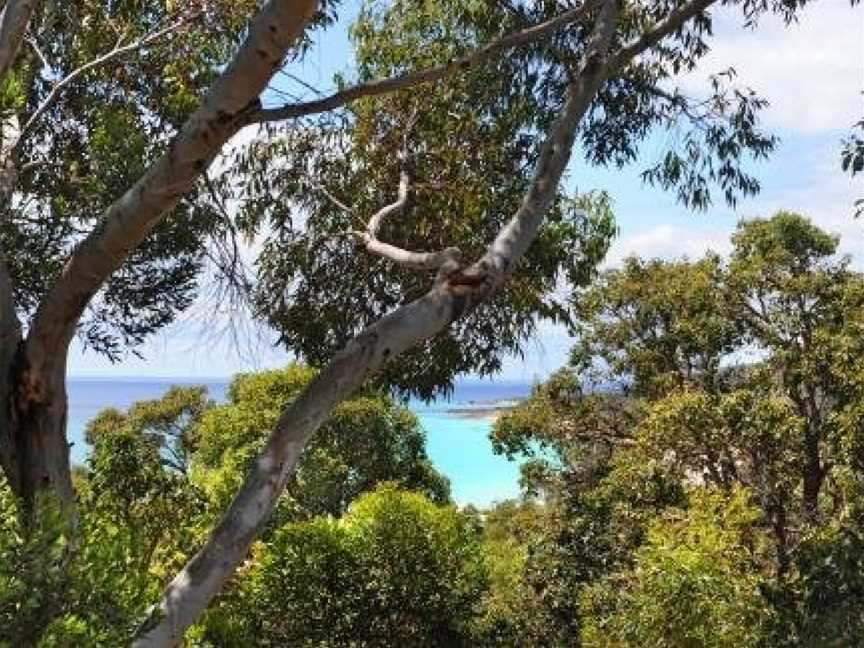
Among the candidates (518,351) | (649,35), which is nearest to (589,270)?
(518,351)

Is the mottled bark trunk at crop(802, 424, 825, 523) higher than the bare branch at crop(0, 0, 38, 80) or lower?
lower

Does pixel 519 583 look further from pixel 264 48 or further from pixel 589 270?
pixel 264 48

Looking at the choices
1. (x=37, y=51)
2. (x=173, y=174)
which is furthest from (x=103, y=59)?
(x=173, y=174)

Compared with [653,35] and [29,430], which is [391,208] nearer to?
[653,35]

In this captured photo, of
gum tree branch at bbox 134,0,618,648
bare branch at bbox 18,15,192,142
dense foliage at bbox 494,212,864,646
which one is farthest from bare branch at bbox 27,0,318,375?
dense foliage at bbox 494,212,864,646

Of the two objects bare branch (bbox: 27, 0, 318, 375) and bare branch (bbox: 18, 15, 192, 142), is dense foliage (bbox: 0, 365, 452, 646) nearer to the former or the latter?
bare branch (bbox: 27, 0, 318, 375)

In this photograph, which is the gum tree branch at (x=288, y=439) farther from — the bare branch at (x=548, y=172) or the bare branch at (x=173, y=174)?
the bare branch at (x=173, y=174)

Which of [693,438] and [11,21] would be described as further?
[693,438]

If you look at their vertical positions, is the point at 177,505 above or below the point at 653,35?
below

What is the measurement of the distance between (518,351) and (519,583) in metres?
7.90

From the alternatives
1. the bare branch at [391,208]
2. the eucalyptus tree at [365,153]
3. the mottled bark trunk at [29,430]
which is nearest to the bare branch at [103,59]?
the eucalyptus tree at [365,153]

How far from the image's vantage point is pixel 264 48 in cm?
392

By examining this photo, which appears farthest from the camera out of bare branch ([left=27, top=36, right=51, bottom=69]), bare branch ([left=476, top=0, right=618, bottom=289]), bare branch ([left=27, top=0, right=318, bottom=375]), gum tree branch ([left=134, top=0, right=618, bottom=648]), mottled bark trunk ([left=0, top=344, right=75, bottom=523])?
bare branch ([left=27, top=36, right=51, bottom=69])

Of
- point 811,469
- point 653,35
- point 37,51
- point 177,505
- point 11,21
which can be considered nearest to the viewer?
point 11,21
